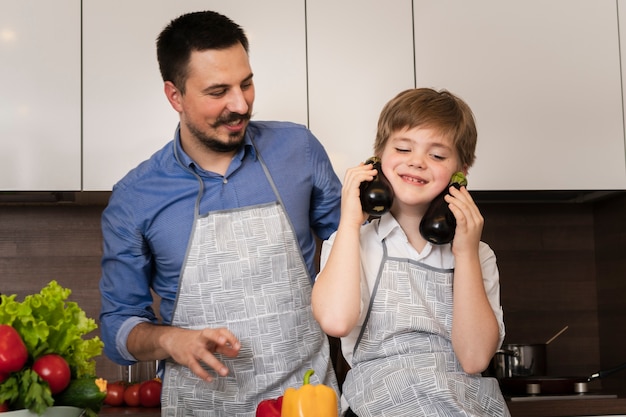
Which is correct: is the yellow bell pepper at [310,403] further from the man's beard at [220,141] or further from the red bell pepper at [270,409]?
the man's beard at [220,141]

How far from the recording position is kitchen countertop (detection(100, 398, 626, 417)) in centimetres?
233

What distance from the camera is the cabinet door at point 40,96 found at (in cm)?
253

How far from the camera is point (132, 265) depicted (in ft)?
5.97

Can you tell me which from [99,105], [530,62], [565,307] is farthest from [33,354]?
[565,307]

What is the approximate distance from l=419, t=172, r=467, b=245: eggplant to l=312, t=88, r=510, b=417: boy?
13 millimetres

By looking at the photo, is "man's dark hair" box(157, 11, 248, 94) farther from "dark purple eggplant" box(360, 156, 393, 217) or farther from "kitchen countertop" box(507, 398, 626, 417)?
"kitchen countertop" box(507, 398, 626, 417)

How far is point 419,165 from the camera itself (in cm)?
151

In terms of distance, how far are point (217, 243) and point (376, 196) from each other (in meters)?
0.46

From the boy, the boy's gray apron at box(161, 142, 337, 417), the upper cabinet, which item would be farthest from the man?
the upper cabinet

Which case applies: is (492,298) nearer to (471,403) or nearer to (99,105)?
(471,403)

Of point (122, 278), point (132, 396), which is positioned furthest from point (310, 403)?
point (132, 396)

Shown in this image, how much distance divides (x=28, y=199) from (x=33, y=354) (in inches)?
74.3

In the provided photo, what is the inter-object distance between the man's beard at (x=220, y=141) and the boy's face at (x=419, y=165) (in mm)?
394

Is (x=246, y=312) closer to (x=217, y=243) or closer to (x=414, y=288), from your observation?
(x=217, y=243)
